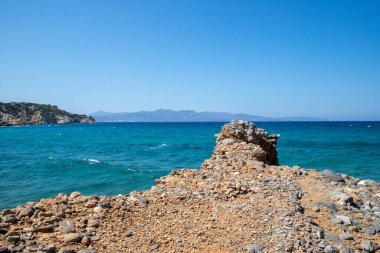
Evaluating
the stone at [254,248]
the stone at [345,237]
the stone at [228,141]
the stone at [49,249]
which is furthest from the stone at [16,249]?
the stone at [228,141]

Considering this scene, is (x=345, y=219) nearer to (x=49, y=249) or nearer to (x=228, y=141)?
(x=49, y=249)

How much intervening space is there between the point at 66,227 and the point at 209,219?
3647mm

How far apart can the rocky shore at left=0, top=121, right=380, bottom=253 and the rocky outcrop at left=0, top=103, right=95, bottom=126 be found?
152033 mm

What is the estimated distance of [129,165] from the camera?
28.7 m

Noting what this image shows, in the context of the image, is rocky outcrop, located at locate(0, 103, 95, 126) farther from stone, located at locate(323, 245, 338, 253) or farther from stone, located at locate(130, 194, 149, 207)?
stone, located at locate(323, 245, 338, 253)

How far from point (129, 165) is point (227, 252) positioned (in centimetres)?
2253

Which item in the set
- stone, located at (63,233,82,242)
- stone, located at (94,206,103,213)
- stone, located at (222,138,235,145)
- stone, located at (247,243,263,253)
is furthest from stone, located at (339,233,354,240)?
stone, located at (222,138,235,145)

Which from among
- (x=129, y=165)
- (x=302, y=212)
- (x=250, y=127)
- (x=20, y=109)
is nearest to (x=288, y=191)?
(x=302, y=212)

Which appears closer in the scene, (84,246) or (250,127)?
(84,246)

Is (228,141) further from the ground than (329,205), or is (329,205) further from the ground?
(228,141)

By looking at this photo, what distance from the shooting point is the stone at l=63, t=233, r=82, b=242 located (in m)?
6.88

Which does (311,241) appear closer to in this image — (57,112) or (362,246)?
(362,246)

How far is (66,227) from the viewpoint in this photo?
7.36 metres

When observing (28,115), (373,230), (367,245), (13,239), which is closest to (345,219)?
(373,230)
